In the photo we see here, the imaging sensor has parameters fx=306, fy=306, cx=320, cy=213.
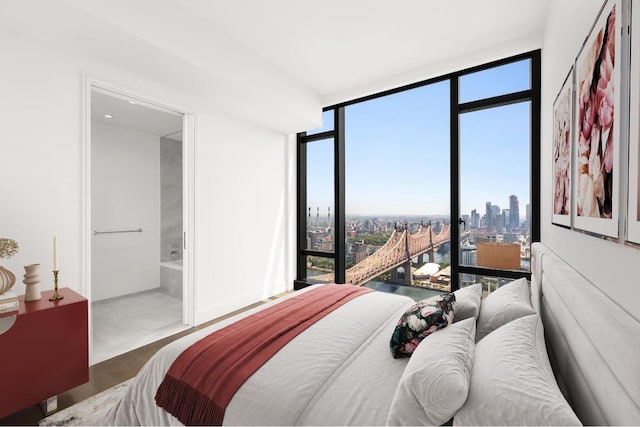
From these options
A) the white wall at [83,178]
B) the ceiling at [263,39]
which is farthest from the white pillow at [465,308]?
the white wall at [83,178]

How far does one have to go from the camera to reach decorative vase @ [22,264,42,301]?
6.30ft

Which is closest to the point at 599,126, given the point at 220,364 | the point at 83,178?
the point at 220,364

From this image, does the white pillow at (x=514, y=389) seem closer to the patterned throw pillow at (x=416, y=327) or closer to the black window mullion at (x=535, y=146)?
the patterned throw pillow at (x=416, y=327)

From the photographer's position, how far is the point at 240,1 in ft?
7.73

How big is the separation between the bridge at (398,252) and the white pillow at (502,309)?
174cm

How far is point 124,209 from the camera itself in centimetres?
423

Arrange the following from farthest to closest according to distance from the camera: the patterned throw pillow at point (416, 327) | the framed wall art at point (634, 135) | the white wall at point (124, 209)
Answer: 1. the white wall at point (124, 209)
2. the patterned throw pillow at point (416, 327)
3. the framed wall art at point (634, 135)

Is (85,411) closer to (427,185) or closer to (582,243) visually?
(582,243)

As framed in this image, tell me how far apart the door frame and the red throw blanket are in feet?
4.85

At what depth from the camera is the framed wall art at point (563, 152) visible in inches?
56.9

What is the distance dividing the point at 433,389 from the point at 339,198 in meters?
3.37

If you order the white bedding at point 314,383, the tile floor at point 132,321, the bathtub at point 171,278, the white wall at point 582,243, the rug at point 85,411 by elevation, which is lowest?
the rug at point 85,411

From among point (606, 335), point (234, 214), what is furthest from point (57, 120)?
point (606, 335)

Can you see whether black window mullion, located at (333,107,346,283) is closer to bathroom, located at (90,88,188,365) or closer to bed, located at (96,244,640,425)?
bathroom, located at (90,88,188,365)
